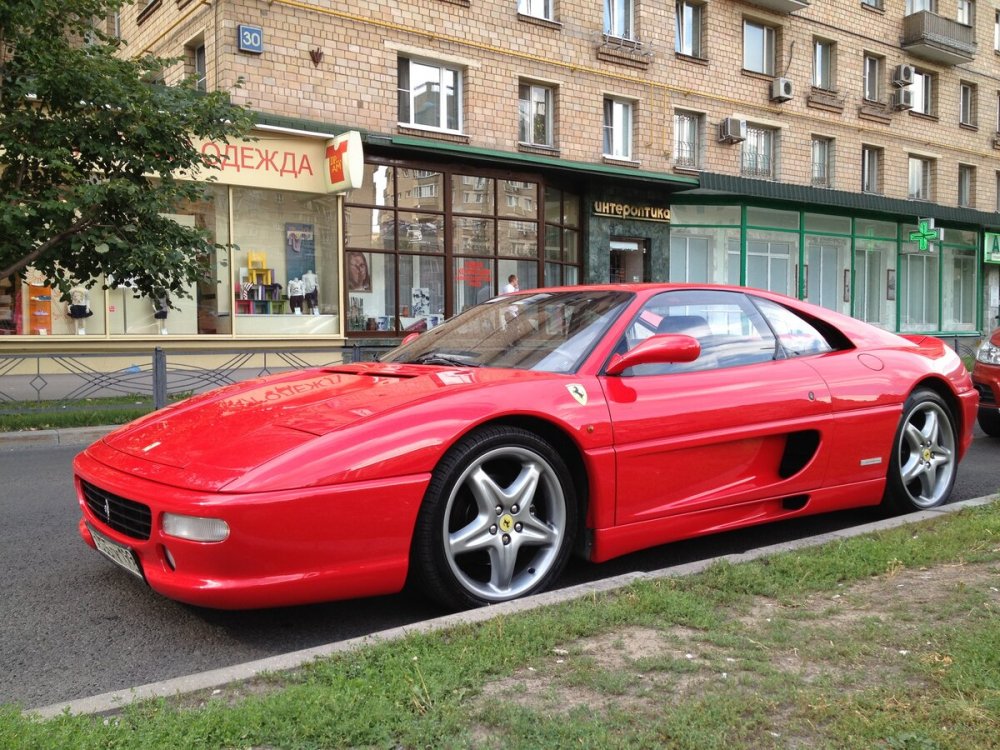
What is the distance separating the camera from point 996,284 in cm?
3108

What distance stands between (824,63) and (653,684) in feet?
84.0

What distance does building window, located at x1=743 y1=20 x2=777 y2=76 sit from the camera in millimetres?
22750

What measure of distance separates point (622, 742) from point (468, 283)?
A: 1628 centimetres

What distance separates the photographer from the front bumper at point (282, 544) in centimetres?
289

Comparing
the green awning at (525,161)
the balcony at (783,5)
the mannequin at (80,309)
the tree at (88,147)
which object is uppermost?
the balcony at (783,5)

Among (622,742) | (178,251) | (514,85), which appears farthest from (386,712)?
(514,85)

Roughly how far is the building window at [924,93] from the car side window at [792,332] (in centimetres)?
2640

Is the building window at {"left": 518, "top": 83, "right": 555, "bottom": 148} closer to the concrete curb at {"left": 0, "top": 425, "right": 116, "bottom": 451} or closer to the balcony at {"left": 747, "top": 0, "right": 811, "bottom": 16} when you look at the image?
the balcony at {"left": 747, "top": 0, "right": 811, "bottom": 16}

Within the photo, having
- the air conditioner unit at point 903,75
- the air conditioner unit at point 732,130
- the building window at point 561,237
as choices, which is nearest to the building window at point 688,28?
the air conditioner unit at point 732,130

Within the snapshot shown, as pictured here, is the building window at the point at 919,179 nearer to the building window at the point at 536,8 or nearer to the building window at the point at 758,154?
the building window at the point at 758,154

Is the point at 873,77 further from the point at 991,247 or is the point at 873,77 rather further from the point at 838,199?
the point at 991,247

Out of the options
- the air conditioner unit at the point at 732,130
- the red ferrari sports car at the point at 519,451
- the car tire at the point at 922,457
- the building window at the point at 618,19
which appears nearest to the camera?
the red ferrari sports car at the point at 519,451

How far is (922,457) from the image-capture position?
5.07 metres

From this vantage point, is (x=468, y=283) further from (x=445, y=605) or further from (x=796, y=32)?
(x=445, y=605)
